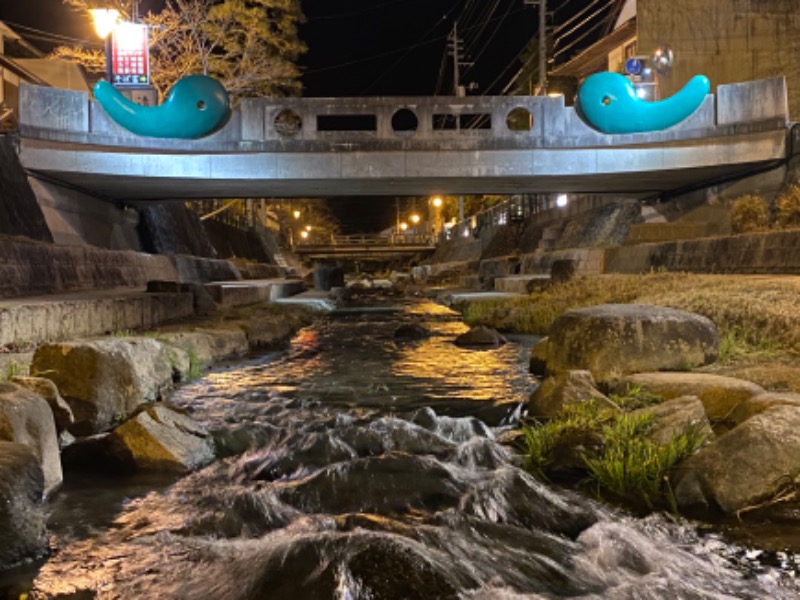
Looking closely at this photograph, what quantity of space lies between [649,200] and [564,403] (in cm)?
1910

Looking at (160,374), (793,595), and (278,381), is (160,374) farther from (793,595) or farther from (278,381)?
(793,595)

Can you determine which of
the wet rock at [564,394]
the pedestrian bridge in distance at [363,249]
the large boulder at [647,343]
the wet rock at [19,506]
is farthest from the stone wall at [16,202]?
the pedestrian bridge in distance at [363,249]

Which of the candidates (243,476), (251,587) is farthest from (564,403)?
(251,587)

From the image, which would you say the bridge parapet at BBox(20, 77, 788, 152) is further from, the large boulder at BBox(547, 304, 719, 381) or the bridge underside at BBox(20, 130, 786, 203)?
the large boulder at BBox(547, 304, 719, 381)

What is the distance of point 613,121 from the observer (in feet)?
56.3

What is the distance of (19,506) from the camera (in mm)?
3479

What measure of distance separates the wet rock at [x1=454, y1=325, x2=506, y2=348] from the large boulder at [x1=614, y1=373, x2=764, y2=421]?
234 inches

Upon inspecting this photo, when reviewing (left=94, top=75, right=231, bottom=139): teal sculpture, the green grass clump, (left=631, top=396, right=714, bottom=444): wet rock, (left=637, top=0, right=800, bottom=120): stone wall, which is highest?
(left=637, top=0, right=800, bottom=120): stone wall

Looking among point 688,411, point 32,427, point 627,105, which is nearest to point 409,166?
point 627,105

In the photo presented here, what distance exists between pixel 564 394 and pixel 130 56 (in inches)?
652

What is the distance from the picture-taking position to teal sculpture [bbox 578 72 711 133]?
55.4ft

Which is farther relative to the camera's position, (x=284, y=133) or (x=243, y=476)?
(x=284, y=133)

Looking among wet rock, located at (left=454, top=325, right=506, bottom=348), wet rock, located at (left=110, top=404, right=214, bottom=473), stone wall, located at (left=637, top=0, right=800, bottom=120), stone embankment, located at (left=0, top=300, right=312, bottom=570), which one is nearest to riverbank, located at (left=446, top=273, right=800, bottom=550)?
wet rock, located at (left=110, top=404, right=214, bottom=473)

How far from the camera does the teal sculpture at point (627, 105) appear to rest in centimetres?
1688
